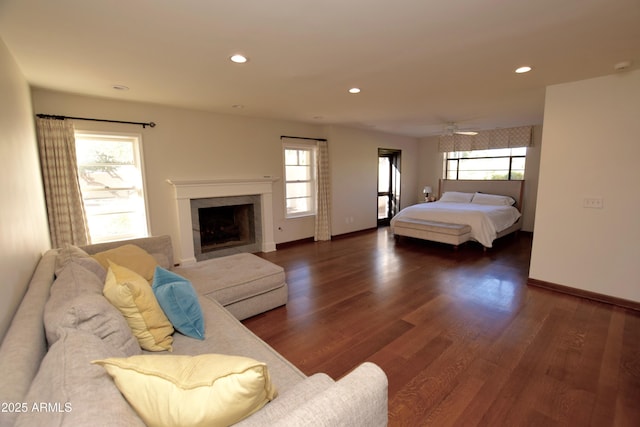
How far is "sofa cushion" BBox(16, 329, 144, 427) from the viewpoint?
2.39ft

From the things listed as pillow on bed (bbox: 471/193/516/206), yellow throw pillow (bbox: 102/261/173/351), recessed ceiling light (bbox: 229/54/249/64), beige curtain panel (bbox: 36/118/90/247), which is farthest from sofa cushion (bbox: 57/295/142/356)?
pillow on bed (bbox: 471/193/516/206)

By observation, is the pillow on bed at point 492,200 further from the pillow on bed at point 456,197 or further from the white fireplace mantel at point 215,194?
the white fireplace mantel at point 215,194

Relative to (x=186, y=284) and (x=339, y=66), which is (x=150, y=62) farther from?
(x=186, y=284)

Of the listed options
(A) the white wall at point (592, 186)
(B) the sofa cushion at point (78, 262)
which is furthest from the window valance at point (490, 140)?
(B) the sofa cushion at point (78, 262)

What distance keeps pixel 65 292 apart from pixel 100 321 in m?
0.41

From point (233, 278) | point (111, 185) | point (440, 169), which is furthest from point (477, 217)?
point (111, 185)

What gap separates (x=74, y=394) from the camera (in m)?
0.80

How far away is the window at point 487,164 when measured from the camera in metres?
6.55

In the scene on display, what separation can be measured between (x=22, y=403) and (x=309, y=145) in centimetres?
534

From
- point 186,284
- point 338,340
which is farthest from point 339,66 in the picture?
point 338,340

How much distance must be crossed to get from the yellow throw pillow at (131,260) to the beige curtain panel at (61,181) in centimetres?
140

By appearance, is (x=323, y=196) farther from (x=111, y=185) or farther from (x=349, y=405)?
(x=349, y=405)

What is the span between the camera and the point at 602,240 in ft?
10.1

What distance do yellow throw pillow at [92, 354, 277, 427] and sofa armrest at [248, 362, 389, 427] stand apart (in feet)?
0.49
